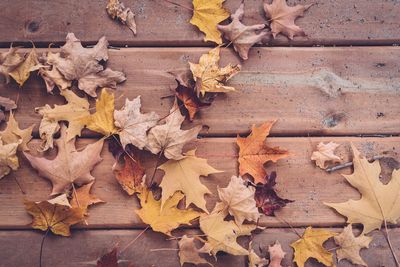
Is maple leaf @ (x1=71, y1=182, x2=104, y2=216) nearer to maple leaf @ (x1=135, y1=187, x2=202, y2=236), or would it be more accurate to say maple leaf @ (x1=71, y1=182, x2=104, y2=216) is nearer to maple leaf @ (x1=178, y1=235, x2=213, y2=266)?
maple leaf @ (x1=135, y1=187, x2=202, y2=236)

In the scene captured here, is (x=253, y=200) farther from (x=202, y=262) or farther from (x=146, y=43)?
(x=146, y=43)

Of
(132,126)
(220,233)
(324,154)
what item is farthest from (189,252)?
(324,154)

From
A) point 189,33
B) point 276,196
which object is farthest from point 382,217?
point 189,33

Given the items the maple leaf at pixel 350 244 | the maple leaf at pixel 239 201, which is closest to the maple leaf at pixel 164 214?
the maple leaf at pixel 239 201

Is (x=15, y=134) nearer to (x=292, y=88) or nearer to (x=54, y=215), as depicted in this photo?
(x=54, y=215)

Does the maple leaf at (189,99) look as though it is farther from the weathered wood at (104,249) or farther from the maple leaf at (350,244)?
the maple leaf at (350,244)

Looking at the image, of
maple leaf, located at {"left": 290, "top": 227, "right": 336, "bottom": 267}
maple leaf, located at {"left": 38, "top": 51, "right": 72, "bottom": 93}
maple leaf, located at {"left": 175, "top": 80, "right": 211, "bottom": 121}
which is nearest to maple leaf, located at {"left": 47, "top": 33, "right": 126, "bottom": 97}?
A: maple leaf, located at {"left": 38, "top": 51, "right": 72, "bottom": 93}
